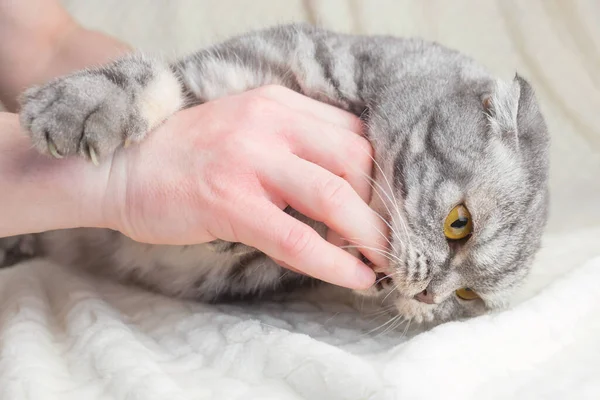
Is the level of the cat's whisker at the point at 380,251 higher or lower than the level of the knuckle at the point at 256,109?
lower

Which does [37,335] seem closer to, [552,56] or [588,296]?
[588,296]

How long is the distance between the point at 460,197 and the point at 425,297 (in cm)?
18

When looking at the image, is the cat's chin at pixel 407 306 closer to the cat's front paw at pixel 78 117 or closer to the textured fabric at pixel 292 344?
the textured fabric at pixel 292 344

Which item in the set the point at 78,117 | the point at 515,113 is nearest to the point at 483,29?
the point at 515,113

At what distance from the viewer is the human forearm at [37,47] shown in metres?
1.50

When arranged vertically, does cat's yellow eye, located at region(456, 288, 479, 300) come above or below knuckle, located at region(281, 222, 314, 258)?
below

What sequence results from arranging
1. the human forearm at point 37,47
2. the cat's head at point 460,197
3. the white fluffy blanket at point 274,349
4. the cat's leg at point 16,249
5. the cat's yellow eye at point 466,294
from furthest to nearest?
the human forearm at point 37,47 → the cat's leg at point 16,249 → the cat's yellow eye at point 466,294 → the cat's head at point 460,197 → the white fluffy blanket at point 274,349

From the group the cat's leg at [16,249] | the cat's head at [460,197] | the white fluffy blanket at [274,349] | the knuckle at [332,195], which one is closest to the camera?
the white fluffy blanket at [274,349]

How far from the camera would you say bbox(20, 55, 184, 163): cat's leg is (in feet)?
2.83

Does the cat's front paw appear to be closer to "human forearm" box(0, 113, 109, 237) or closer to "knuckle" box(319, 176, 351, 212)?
"human forearm" box(0, 113, 109, 237)

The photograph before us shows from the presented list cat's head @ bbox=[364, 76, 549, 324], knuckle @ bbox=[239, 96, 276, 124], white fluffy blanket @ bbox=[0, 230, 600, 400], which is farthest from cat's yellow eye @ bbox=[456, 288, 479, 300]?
knuckle @ bbox=[239, 96, 276, 124]

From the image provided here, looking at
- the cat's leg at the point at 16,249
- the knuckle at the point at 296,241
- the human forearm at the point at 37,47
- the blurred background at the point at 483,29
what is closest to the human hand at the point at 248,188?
the knuckle at the point at 296,241

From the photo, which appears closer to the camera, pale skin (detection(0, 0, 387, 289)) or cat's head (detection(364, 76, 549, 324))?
pale skin (detection(0, 0, 387, 289))

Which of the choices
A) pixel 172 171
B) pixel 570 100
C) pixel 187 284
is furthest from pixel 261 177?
pixel 570 100
